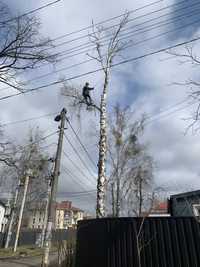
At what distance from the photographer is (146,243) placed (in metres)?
6.70

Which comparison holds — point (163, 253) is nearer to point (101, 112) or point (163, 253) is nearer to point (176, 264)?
point (176, 264)

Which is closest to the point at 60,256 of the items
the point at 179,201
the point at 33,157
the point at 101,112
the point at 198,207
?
the point at 179,201

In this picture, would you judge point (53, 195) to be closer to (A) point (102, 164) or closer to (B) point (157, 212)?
(A) point (102, 164)

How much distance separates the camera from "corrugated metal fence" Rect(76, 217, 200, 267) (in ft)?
20.8

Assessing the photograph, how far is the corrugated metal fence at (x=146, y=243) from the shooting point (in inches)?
249

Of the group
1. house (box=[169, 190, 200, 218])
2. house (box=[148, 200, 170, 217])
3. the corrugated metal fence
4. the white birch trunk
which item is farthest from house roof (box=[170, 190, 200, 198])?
the corrugated metal fence

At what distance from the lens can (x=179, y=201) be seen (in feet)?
40.3

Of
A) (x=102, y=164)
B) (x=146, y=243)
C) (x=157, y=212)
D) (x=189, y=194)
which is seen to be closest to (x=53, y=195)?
(x=102, y=164)

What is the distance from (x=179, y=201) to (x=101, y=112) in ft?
16.9

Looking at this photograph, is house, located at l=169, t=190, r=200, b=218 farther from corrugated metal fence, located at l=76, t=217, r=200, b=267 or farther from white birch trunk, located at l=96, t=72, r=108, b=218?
corrugated metal fence, located at l=76, t=217, r=200, b=267

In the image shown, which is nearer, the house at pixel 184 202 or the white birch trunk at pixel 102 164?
the white birch trunk at pixel 102 164

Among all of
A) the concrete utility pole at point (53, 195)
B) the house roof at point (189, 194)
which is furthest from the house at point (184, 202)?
the concrete utility pole at point (53, 195)

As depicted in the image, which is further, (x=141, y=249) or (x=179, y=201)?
(x=179, y=201)

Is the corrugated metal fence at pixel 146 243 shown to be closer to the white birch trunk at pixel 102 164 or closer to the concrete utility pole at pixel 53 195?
the white birch trunk at pixel 102 164
